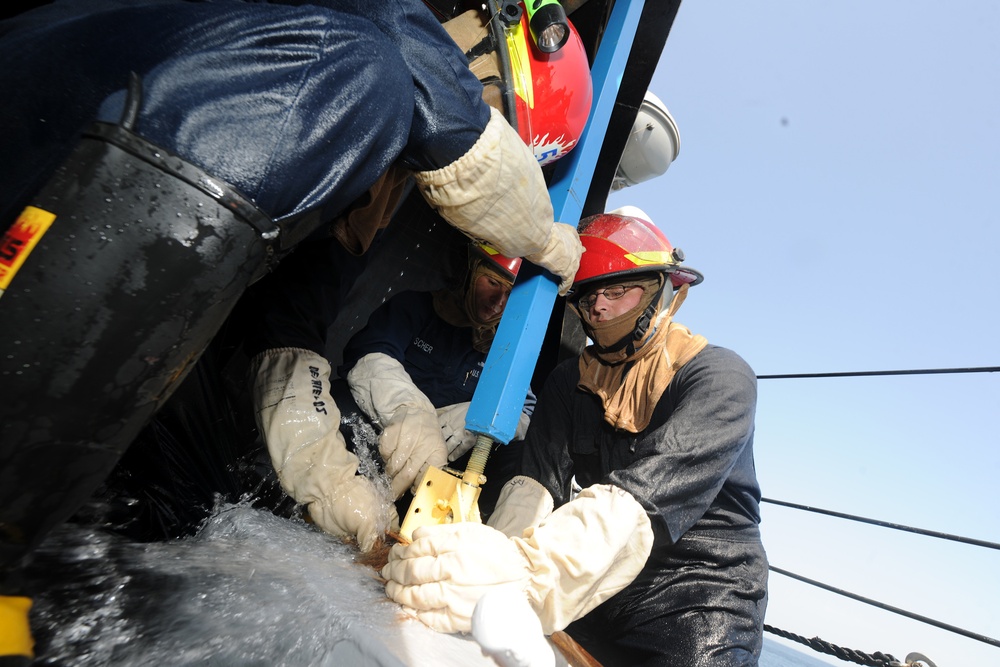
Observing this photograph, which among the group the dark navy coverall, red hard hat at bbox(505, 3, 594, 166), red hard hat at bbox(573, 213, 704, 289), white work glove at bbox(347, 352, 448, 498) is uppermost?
red hard hat at bbox(505, 3, 594, 166)

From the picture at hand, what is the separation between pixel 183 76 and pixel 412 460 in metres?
1.75

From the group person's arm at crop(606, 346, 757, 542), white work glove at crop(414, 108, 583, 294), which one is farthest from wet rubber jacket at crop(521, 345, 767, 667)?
white work glove at crop(414, 108, 583, 294)

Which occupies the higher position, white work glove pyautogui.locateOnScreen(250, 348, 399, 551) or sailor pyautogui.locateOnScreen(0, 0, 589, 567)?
sailor pyautogui.locateOnScreen(0, 0, 589, 567)

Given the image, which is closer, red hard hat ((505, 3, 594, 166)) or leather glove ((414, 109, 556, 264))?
leather glove ((414, 109, 556, 264))

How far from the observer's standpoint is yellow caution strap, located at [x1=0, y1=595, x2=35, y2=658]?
66 cm

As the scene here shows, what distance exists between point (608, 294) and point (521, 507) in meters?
1.01

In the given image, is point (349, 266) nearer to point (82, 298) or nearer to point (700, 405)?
point (700, 405)

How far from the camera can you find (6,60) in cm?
79

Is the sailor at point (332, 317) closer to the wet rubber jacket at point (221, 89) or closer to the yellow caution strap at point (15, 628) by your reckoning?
the wet rubber jacket at point (221, 89)

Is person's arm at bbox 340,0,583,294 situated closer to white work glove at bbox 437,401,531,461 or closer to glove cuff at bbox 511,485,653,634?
glove cuff at bbox 511,485,653,634

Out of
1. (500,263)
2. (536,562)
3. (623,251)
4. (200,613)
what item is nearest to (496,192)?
(536,562)

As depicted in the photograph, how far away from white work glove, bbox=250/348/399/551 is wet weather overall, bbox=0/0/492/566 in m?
1.11

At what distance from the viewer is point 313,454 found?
1.91 meters

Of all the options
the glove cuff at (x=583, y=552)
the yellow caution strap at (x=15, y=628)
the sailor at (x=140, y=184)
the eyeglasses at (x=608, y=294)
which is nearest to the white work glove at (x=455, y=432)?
the eyeglasses at (x=608, y=294)
